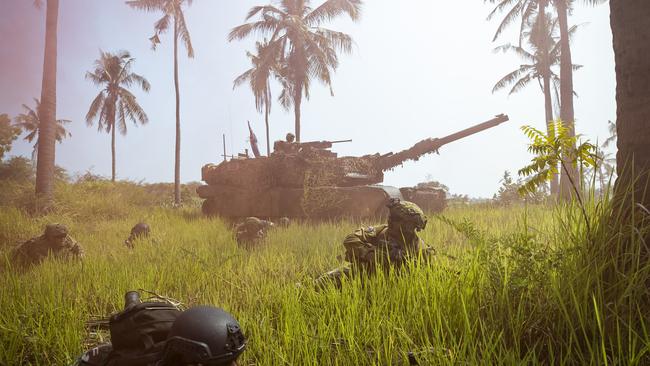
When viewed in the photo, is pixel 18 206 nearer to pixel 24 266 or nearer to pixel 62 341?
pixel 24 266

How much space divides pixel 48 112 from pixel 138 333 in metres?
10.6

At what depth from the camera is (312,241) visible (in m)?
5.85

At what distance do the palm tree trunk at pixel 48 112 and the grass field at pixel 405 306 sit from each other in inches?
235

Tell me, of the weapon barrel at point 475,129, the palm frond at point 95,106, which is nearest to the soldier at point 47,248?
the weapon barrel at point 475,129

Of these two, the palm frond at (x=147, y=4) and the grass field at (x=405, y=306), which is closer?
the grass field at (x=405, y=306)

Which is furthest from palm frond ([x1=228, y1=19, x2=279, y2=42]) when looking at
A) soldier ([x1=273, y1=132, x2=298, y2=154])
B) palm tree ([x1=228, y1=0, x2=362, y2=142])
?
soldier ([x1=273, y1=132, x2=298, y2=154])

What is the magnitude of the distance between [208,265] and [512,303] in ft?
10.6

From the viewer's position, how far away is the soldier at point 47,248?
558cm

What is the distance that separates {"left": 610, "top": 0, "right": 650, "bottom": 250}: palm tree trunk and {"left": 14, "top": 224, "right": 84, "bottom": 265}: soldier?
21.0 feet

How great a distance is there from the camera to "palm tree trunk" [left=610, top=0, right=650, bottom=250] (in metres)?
1.94

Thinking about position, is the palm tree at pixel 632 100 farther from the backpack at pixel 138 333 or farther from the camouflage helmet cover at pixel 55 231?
the camouflage helmet cover at pixel 55 231

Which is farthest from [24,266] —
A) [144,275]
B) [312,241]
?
[312,241]

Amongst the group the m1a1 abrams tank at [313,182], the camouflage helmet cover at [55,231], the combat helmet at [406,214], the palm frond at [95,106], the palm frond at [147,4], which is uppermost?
the palm frond at [147,4]

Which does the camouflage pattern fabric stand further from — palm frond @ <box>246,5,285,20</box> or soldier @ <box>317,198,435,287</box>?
palm frond @ <box>246,5,285,20</box>
